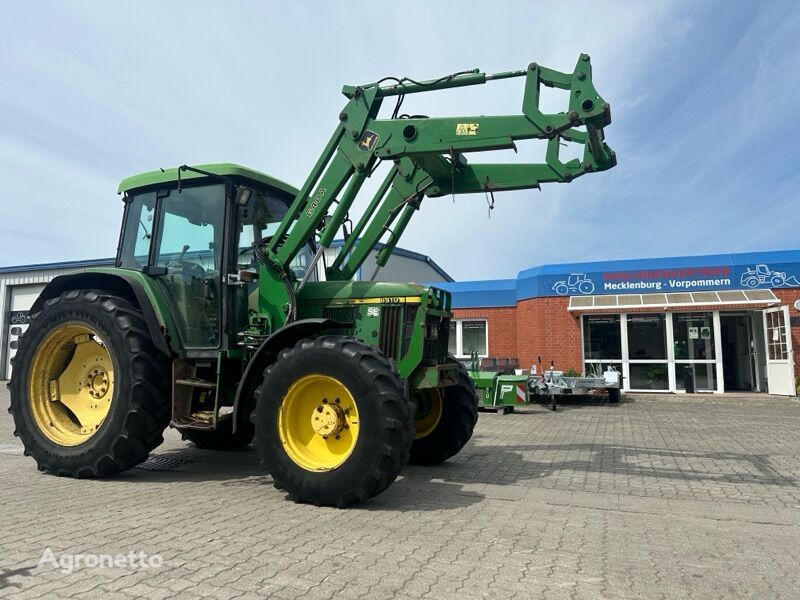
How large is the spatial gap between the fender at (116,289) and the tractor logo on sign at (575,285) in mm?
14414

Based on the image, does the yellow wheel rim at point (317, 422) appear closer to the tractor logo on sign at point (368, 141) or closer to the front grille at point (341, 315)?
the front grille at point (341, 315)

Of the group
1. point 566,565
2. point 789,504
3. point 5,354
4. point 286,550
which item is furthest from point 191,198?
point 5,354

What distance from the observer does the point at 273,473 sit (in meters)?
4.79

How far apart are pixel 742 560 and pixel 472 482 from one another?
2574 millimetres

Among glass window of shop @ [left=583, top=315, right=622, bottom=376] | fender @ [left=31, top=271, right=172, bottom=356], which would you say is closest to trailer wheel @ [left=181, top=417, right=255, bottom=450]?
fender @ [left=31, top=271, right=172, bottom=356]

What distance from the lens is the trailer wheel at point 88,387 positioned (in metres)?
5.32

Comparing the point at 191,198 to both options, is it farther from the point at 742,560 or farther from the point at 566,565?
the point at 742,560

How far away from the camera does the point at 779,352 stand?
53.1ft

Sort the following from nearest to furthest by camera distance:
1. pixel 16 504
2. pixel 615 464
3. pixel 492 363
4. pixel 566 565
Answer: pixel 566 565
pixel 16 504
pixel 615 464
pixel 492 363

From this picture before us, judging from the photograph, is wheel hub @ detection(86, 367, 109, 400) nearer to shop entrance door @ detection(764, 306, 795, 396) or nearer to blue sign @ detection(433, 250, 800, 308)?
blue sign @ detection(433, 250, 800, 308)

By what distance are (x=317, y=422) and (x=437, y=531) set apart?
1357mm

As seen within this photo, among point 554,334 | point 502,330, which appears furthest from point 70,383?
point 502,330

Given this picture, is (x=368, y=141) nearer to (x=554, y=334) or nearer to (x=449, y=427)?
(x=449, y=427)

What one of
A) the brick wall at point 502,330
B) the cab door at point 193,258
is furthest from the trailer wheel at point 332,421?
the brick wall at point 502,330
